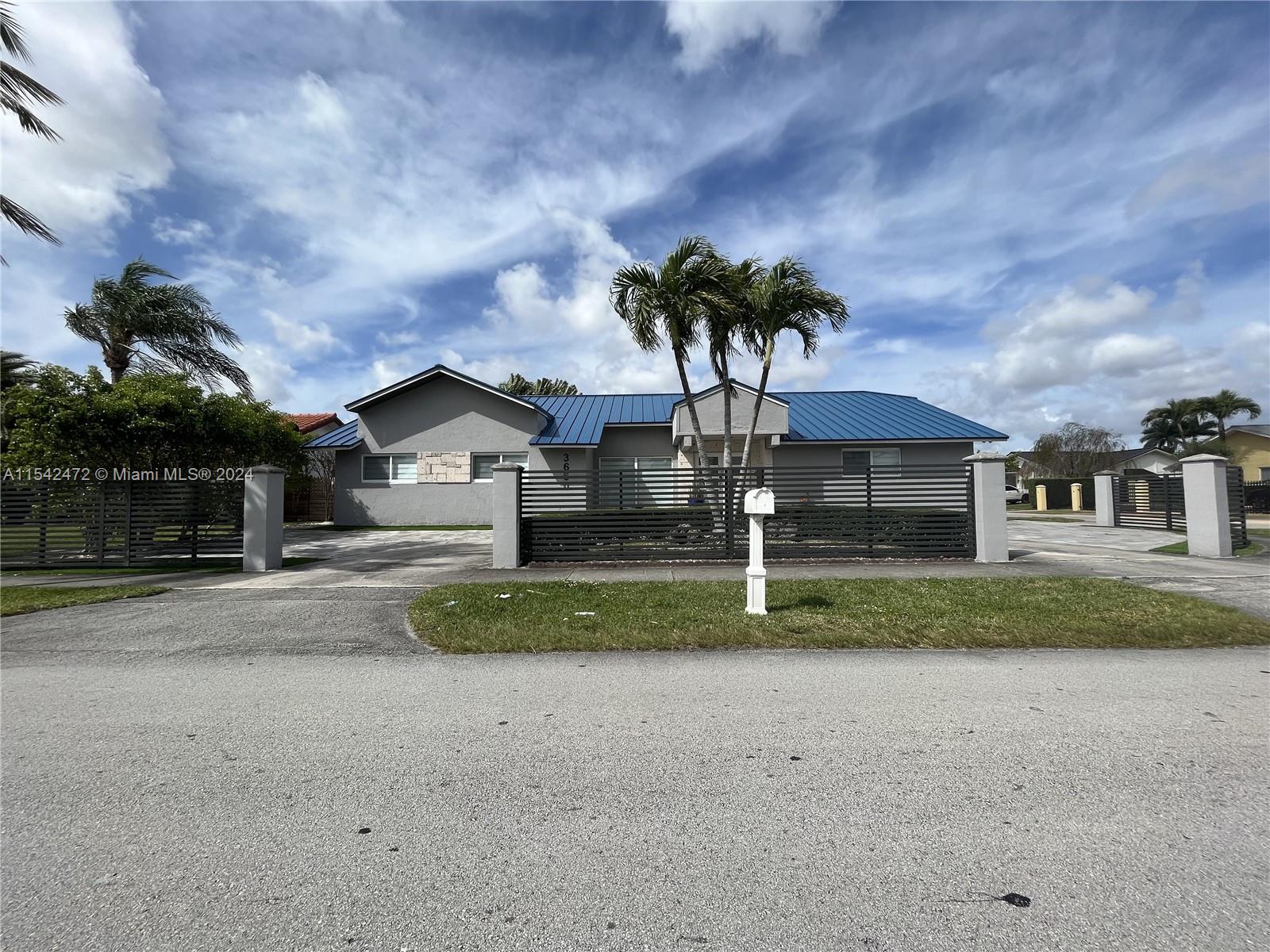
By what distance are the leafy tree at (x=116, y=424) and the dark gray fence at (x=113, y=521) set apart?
2.68 ft

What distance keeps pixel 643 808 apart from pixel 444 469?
2055 centimetres

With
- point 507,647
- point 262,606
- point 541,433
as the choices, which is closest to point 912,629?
point 507,647

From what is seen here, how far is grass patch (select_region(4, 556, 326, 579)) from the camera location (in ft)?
38.8

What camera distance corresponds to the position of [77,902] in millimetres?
2289

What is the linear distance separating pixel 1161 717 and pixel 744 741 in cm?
272

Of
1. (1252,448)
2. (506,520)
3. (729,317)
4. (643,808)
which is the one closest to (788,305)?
(729,317)

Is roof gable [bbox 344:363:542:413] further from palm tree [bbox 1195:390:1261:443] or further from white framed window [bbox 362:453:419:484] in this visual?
palm tree [bbox 1195:390:1261:443]

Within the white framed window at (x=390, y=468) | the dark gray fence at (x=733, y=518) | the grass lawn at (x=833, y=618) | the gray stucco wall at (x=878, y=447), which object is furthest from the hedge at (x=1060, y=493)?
the white framed window at (x=390, y=468)

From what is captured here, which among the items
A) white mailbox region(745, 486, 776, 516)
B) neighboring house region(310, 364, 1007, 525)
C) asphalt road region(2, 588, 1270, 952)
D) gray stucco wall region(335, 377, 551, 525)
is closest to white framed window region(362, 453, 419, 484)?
neighboring house region(310, 364, 1007, 525)

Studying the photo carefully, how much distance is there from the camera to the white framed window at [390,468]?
2238 centimetres

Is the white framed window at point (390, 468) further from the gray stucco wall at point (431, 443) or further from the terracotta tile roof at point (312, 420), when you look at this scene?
→ the terracotta tile roof at point (312, 420)

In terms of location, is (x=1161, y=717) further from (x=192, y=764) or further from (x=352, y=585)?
(x=352, y=585)

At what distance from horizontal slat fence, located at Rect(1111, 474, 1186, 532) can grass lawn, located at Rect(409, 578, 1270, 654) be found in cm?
1318

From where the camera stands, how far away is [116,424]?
13227mm
